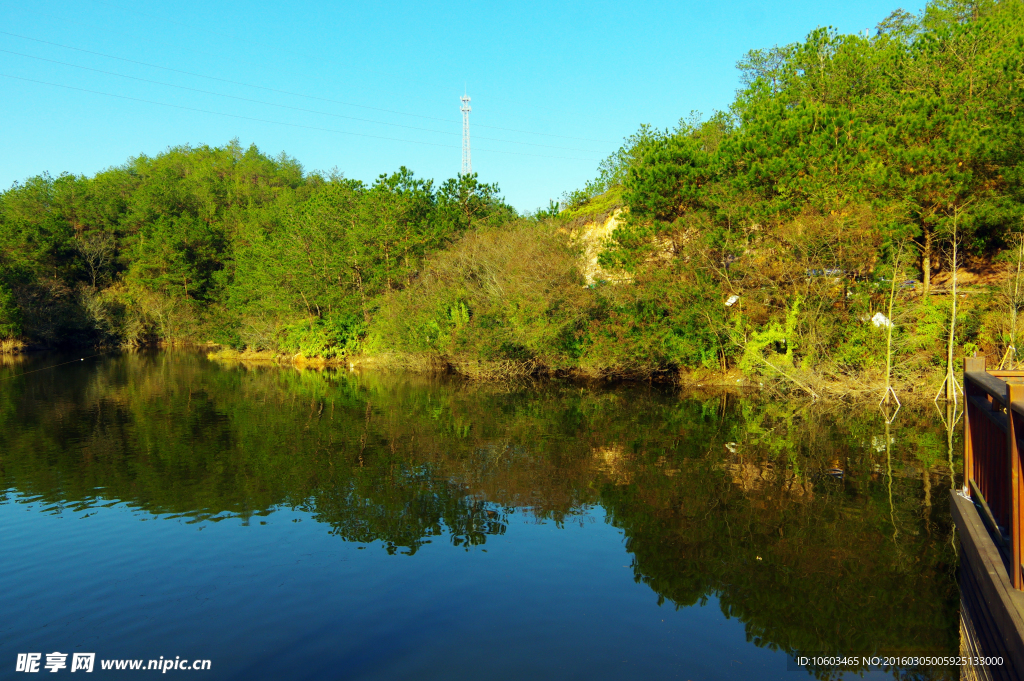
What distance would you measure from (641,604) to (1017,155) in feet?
71.9

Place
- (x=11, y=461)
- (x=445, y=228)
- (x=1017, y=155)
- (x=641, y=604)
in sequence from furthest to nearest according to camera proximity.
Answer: (x=445, y=228), (x=1017, y=155), (x=11, y=461), (x=641, y=604)

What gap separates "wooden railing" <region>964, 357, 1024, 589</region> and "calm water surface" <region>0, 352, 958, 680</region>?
2.27 meters

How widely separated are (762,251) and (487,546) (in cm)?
1794

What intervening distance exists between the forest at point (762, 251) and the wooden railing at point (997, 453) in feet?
44.5

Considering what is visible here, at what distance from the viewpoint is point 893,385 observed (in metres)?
22.6

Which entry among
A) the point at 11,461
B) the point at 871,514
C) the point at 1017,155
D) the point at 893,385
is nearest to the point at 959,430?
the point at 893,385

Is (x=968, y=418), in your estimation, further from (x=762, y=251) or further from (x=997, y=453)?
(x=762, y=251)

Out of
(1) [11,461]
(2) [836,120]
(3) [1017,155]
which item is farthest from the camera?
(2) [836,120]

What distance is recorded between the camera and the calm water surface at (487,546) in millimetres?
7934

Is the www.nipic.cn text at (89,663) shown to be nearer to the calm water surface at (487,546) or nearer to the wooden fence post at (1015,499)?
the calm water surface at (487,546)

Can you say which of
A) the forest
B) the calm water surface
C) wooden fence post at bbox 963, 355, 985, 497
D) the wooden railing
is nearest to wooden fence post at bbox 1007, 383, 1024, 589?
the wooden railing

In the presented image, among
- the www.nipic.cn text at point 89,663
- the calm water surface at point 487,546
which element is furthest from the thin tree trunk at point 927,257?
the www.nipic.cn text at point 89,663

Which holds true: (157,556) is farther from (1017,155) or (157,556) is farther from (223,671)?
(1017,155)

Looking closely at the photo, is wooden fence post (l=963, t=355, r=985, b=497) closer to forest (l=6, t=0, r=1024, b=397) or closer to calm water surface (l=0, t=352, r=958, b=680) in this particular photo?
calm water surface (l=0, t=352, r=958, b=680)
